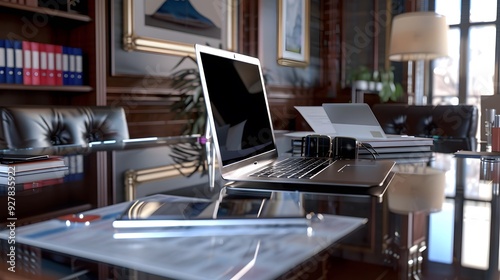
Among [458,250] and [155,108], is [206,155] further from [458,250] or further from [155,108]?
[155,108]

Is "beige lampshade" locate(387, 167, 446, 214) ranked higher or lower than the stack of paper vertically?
lower

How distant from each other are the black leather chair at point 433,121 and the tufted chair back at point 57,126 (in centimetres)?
91

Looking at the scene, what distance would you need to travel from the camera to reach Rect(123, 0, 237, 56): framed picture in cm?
232

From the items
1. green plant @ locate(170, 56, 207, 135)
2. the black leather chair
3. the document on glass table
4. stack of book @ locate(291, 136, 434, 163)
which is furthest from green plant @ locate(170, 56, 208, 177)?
the document on glass table

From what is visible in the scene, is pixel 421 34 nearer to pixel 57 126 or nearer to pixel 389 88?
pixel 389 88

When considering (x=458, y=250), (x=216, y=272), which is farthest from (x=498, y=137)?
(x=216, y=272)

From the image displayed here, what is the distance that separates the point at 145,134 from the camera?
246cm

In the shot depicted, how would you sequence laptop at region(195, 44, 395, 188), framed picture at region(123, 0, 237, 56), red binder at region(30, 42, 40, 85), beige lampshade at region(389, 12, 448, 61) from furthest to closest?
beige lampshade at region(389, 12, 448, 61) → framed picture at region(123, 0, 237, 56) → red binder at region(30, 42, 40, 85) → laptop at region(195, 44, 395, 188)

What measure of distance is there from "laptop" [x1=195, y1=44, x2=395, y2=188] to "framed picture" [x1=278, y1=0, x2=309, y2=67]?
2.68 meters

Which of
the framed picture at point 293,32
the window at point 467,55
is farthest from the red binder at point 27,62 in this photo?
the window at point 467,55

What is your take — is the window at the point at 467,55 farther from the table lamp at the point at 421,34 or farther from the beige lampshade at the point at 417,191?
the beige lampshade at the point at 417,191

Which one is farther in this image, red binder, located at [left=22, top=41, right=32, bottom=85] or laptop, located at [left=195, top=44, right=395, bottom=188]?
red binder, located at [left=22, top=41, right=32, bottom=85]

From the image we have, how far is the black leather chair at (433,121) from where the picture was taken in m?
1.73

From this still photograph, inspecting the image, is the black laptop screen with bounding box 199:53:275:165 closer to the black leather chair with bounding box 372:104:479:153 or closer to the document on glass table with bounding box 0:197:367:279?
the document on glass table with bounding box 0:197:367:279
